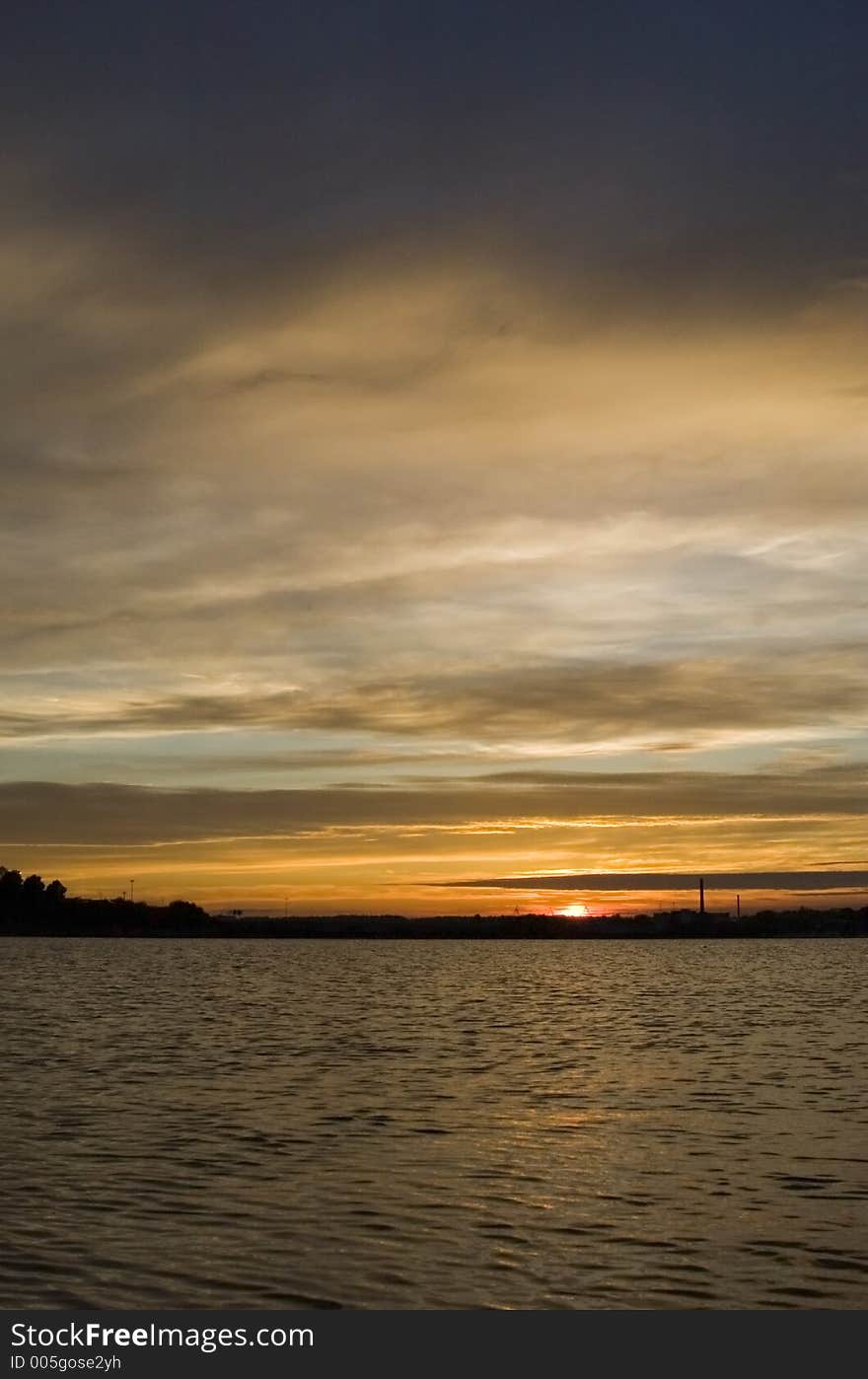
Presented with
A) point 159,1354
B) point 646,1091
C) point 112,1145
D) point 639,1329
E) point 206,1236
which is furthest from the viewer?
point 646,1091

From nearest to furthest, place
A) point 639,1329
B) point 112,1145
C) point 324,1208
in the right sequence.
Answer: point 639,1329, point 324,1208, point 112,1145

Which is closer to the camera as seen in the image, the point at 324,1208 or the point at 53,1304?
the point at 53,1304

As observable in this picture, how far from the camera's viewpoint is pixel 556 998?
108m

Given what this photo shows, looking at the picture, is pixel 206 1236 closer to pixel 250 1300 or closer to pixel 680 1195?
pixel 250 1300

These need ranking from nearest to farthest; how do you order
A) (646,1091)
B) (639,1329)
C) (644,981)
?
(639,1329), (646,1091), (644,981)

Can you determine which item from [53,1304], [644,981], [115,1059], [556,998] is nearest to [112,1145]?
[53,1304]

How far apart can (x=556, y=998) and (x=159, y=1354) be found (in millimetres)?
92645

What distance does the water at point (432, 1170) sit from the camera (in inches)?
851

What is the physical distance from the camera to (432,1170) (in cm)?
3011

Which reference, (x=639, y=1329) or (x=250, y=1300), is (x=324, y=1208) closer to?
(x=250, y=1300)

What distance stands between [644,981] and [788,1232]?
123179 millimetres

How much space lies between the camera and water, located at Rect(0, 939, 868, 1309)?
2162 cm

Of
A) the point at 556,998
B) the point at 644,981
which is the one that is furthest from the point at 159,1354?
the point at 644,981

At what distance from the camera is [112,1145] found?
32.6 m
